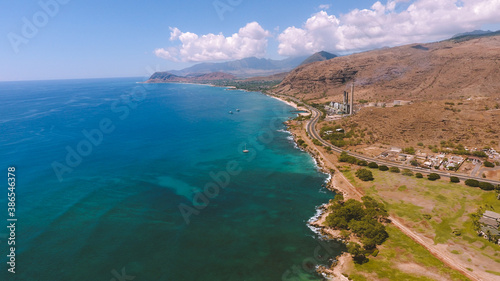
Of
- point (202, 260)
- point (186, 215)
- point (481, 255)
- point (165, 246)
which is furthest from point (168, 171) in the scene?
point (481, 255)

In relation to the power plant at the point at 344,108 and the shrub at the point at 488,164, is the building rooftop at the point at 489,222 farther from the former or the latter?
the power plant at the point at 344,108

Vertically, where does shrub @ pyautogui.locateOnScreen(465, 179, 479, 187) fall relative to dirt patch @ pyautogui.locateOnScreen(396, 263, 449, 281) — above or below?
above

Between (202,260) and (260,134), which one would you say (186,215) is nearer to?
(202,260)

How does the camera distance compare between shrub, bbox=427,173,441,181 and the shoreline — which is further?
shrub, bbox=427,173,441,181

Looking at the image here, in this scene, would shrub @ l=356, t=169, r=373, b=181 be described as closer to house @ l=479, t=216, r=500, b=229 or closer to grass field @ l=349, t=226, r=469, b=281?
house @ l=479, t=216, r=500, b=229

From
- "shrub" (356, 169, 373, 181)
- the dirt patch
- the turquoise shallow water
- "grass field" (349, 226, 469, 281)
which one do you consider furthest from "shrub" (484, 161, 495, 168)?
the dirt patch

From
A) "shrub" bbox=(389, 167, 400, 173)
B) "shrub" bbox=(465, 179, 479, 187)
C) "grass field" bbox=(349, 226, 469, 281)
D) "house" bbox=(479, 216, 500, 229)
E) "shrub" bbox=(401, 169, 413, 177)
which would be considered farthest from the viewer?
"shrub" bbox=(389, 167, 400, 173)
